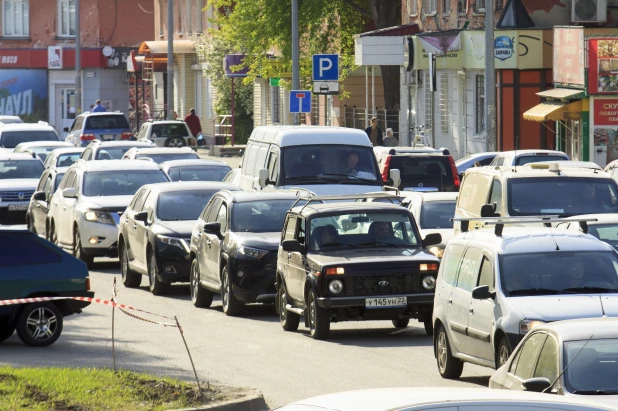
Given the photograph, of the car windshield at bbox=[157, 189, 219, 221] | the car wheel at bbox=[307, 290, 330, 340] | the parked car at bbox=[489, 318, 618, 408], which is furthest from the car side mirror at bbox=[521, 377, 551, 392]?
the car windshield at bbox=[157, 189, 219, 221]

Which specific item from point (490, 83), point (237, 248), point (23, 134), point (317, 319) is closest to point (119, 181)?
point (237, 248)

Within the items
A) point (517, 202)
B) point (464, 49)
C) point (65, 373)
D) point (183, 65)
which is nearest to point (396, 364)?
point (65, 373)

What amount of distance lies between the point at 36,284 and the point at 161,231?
6305 mm

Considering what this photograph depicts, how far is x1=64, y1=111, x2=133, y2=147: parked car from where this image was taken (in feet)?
162

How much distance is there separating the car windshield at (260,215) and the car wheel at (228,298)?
0.69m

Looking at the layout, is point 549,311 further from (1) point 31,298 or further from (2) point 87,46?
(2) point 87,46

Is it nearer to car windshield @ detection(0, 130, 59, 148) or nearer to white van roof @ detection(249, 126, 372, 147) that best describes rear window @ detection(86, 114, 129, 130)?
car windshield @ detection(0, 130, 59, 148)

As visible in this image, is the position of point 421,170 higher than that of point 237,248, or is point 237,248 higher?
point 421,170

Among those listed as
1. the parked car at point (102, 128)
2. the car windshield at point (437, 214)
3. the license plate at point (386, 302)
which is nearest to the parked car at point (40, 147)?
the parked car at point (102, 128)

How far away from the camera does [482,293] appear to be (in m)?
12.4

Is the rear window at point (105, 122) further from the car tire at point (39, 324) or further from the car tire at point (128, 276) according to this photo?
the car tire at point (39, 324)

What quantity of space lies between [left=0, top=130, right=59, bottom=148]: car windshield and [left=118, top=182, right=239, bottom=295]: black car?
74.3 ft

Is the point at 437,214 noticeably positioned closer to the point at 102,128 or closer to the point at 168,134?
the point at 168,134

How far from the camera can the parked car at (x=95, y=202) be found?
26.0 m
